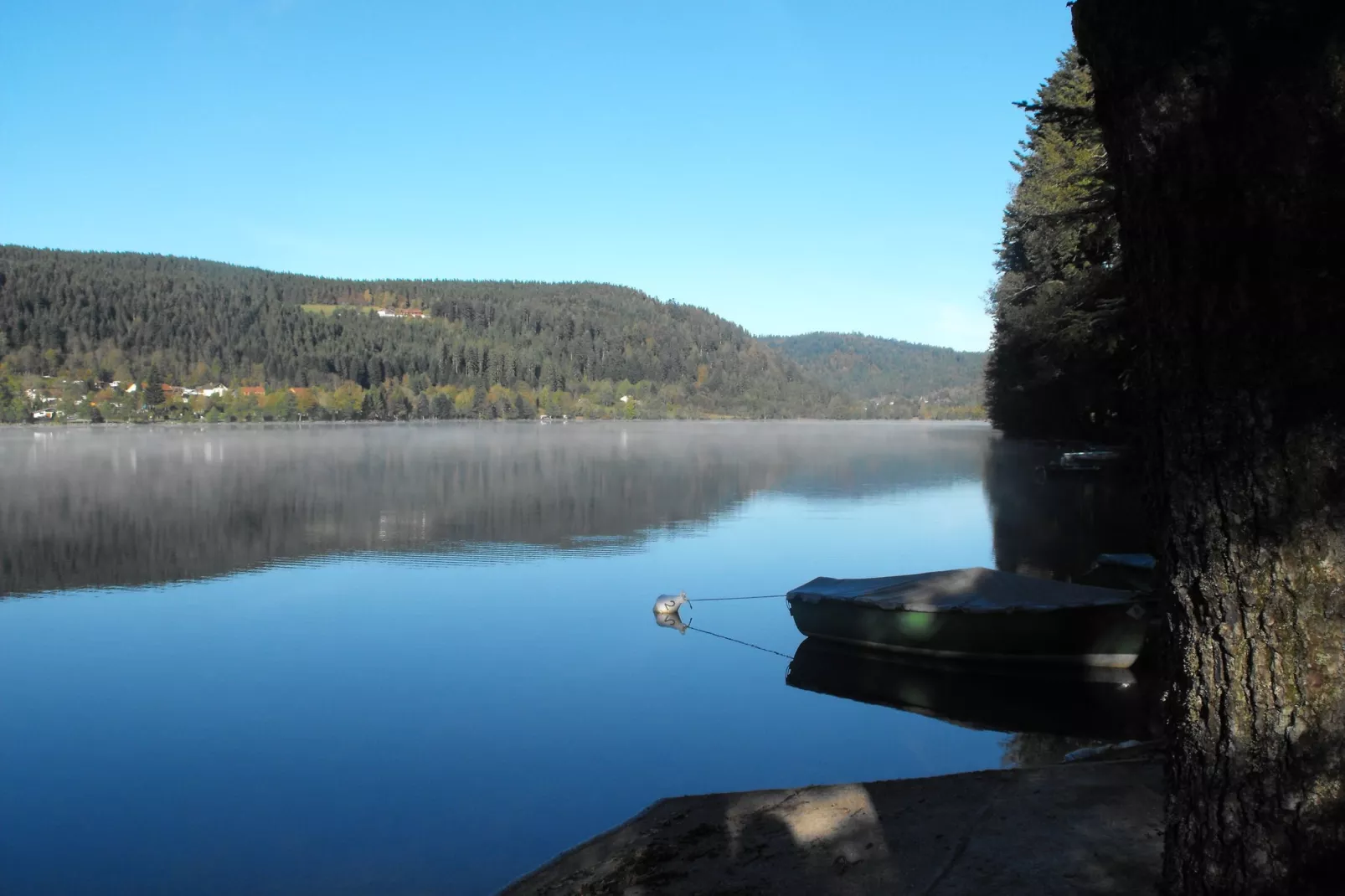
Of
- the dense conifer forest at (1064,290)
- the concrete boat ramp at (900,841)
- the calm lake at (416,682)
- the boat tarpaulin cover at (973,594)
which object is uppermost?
the dense conifer forest at (1064,290)

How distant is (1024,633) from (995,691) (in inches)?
32.6

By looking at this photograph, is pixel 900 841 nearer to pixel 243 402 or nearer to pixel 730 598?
pixel 730 598

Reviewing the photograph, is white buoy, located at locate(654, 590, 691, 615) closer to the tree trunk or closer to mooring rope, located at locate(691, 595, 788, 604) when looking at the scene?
mooring rope, located at locate(691, 595, 788, 604)

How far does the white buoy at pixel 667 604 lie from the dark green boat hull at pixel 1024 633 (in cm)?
435

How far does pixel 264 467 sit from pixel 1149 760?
54691mm

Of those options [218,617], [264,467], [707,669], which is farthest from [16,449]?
[707,669]

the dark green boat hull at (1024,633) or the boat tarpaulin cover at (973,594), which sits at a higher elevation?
the boat tarpaulin cover at (973,594)

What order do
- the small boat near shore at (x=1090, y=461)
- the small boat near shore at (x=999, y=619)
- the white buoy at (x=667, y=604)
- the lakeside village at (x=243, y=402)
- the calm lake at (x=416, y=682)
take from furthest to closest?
the lakeside village at (x=243, y=402) → the small boat near shore at (x=1090, y=461) → the white buoy at (x=667, y=604) → the small boat near shore at (x=999, y=619) → the calm lake at (x=416, y=682)

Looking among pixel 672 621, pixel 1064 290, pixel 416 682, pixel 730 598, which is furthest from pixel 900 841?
pixel 1064 290

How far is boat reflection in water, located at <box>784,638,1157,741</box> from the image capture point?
1234 cm

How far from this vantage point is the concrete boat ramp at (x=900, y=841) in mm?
6418

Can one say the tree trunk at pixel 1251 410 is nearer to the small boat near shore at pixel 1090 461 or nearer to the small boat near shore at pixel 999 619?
the small boat near shore at pixel 999 619

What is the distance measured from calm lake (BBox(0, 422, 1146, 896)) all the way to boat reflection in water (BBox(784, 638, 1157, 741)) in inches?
6.1

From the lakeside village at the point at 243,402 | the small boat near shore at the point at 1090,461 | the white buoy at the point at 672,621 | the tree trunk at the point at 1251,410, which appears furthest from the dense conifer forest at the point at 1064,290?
the lakeside village at the point at 243,402
